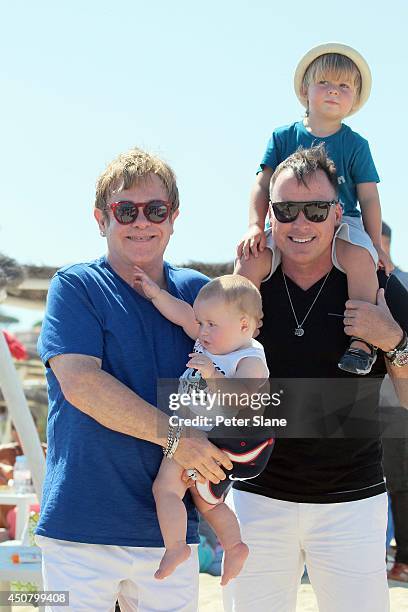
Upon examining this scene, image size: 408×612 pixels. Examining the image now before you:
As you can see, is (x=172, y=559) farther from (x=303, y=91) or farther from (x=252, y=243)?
(x=303, y=91)

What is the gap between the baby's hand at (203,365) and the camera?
283cm

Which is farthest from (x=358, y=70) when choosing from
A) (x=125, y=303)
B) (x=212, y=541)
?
(x=212, y=541)

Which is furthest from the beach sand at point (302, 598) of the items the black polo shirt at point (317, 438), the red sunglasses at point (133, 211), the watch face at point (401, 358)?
the red sunglasses at point (133, 211)

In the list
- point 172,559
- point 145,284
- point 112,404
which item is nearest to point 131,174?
point 145,284

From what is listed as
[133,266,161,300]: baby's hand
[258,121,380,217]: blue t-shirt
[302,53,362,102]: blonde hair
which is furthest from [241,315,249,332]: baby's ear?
[302,53,362,102]: blonde hair

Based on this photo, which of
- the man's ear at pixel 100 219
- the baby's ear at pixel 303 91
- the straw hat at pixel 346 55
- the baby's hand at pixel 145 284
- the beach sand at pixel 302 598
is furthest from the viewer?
the beach sand at pixel 302 598

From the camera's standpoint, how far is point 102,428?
110 inches

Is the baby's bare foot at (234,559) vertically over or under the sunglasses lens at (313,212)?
under

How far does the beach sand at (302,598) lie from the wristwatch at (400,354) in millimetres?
3657

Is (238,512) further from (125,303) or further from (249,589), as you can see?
(125,303)

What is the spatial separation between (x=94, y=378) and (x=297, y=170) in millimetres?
1214

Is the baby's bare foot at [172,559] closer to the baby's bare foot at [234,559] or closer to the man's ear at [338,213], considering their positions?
the baby's bare foot at [234,559]

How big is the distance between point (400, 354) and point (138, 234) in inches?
43.6

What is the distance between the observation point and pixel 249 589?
325 centimetres
